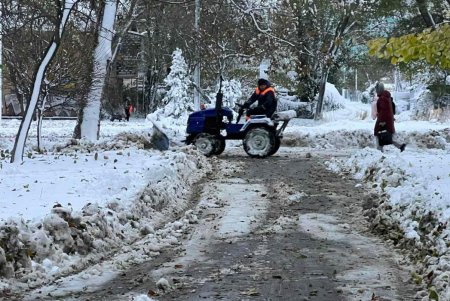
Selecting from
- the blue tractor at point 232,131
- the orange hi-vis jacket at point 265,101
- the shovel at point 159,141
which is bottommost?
the shovel at point 159,141

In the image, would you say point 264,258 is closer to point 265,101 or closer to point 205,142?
point 265,101

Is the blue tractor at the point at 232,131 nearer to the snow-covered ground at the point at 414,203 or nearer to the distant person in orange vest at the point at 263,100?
the distant person in orange vest at the point at 263,100

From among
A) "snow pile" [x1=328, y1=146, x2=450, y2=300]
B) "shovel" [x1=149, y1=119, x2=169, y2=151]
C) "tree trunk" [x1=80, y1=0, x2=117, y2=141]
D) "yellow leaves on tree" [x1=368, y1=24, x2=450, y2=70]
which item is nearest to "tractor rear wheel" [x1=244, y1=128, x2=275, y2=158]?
"shovel" [x1=149, y1=119, x2=169, y2=151]

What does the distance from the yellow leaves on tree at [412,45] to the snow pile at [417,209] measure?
180 cm

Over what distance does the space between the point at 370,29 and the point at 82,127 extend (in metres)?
22.5

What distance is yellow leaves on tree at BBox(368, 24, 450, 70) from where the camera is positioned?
7141 millimetres

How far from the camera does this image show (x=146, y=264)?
727cm

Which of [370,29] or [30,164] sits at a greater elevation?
[370,29]

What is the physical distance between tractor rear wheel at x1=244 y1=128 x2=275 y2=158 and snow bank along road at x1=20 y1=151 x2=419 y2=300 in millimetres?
5848

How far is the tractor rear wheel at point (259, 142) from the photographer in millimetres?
17953

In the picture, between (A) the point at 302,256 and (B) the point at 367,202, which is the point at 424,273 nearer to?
(A) the point at 302,256

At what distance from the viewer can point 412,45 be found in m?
7.20

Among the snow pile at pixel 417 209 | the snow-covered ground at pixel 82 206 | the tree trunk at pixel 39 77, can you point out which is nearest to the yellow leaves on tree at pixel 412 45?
the snow pile at pixel 417 209

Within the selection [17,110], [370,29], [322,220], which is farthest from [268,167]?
[17,110]
